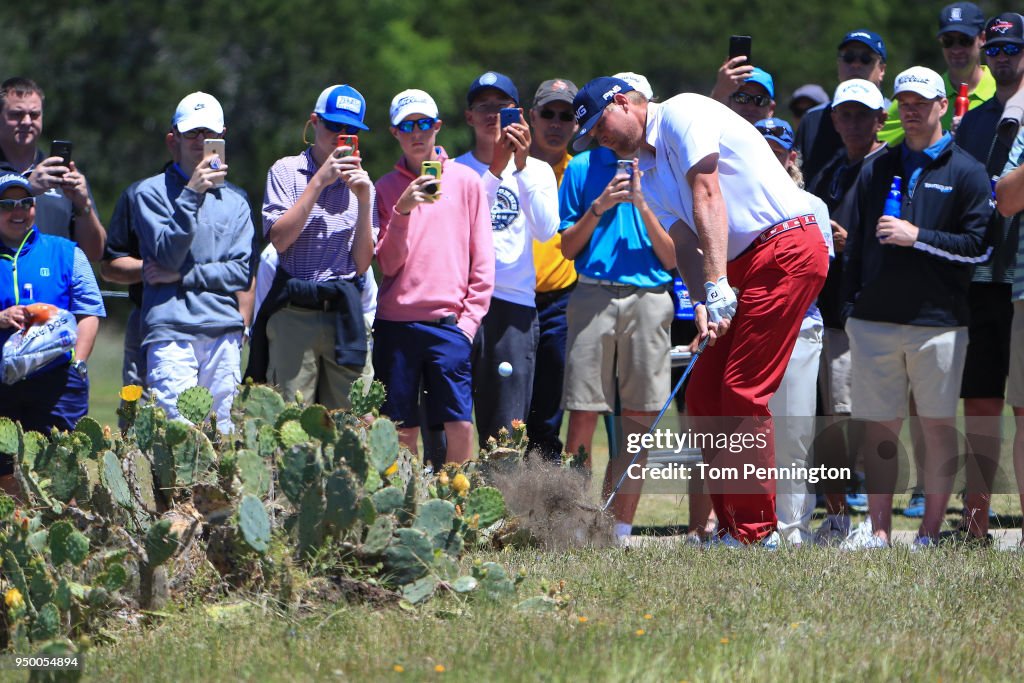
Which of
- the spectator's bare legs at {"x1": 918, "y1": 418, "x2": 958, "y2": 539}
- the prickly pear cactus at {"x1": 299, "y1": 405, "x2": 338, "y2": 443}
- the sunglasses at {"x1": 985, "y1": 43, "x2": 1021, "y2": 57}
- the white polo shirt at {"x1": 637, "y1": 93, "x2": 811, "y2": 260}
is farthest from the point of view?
the sunglasses at {"x1": 985, "y1": 43, "x2": 1021, "y2": 57}

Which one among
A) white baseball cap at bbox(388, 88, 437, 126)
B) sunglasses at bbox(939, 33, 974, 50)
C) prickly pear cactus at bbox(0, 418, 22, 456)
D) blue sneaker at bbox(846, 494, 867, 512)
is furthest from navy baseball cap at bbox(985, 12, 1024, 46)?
prickly pear cactus at bbox(0, 418, 22, 456)

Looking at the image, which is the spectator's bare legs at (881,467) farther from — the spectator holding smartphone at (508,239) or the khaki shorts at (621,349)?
the spectator holding smartphone at (508,239)

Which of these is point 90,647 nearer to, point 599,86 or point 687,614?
point 687,614

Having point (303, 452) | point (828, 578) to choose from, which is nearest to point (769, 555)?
point (828, 578)

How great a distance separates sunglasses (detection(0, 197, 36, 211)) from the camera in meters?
7.40

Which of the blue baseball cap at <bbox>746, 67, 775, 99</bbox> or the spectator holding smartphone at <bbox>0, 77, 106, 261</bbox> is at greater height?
the blue baseball cap at <bbox>746, 67, 775, 99</bbox>

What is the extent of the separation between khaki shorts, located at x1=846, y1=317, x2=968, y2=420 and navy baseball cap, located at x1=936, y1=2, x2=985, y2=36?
8.51 feet

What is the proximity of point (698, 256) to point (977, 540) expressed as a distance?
197 cm

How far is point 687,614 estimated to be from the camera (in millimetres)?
5461

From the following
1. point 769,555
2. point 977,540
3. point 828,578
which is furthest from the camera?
point 977,540

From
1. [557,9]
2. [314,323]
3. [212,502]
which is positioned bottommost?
[212,502]

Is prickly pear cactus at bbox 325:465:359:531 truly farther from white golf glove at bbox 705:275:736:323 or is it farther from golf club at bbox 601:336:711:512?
white golf glove at bbox 705:275:736:323

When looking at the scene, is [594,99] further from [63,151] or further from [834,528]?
[63,151]

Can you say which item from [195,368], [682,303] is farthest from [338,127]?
[682,303]
